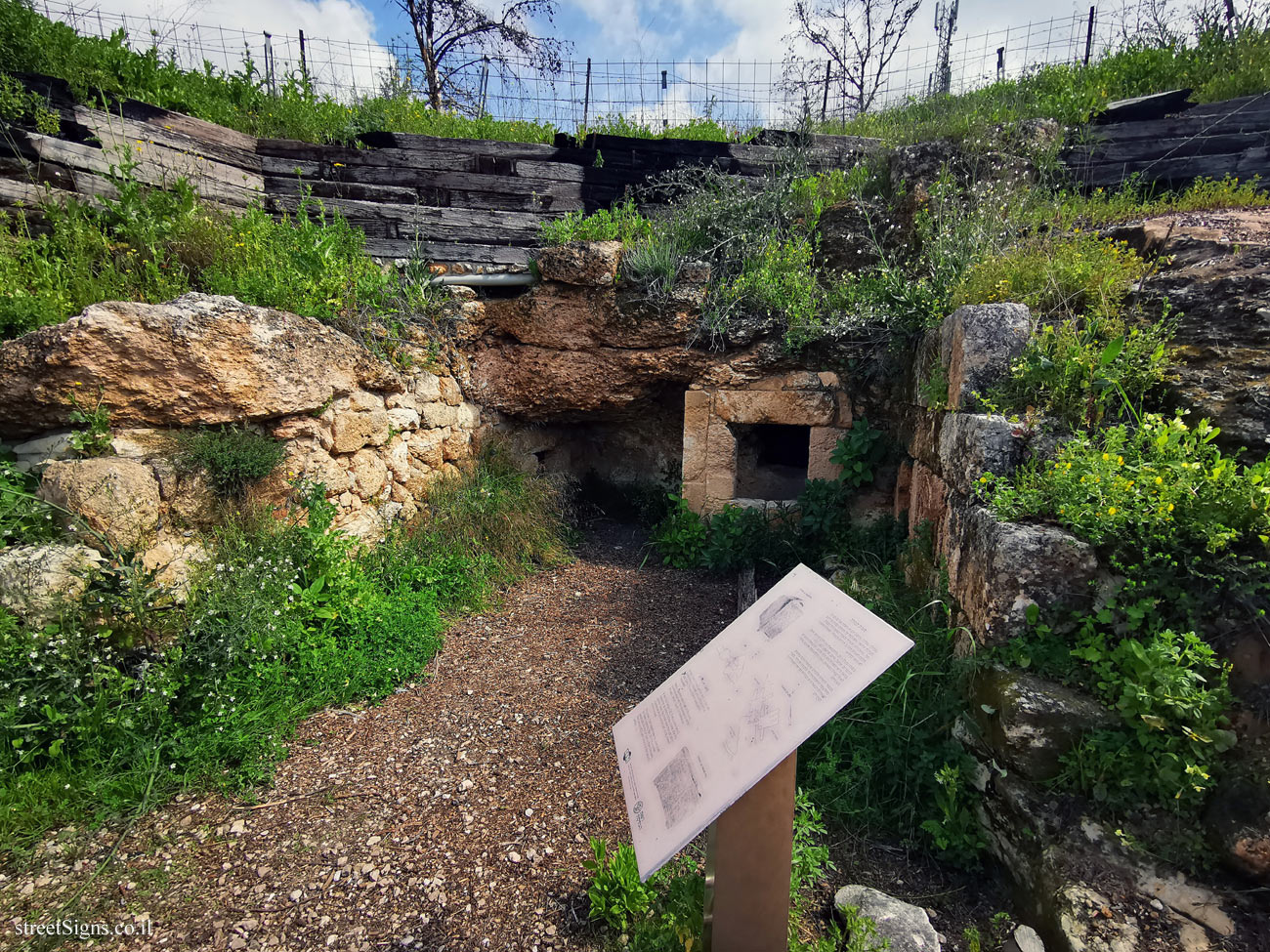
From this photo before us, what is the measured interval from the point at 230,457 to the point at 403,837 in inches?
89.5

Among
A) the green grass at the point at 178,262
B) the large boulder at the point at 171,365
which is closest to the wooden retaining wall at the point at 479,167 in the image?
the green grass at the point at 178,262

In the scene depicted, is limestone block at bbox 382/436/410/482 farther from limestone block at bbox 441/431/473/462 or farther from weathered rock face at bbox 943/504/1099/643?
weathered rock face at bbox 943/504/1099/643

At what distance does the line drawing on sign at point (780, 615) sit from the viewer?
1865 millimetres

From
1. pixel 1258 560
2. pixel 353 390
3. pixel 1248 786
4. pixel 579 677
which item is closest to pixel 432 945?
pixel 579 677

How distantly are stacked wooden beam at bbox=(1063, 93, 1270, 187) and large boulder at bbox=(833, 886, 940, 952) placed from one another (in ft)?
20.7

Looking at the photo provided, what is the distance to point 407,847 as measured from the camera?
248 cm

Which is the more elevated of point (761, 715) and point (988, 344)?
point (988, 344)

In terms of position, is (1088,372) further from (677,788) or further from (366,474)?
A: (366,474)

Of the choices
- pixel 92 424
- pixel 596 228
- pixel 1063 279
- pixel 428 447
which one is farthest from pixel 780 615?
pixel 596 228

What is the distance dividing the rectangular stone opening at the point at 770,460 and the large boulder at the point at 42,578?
4.45 m

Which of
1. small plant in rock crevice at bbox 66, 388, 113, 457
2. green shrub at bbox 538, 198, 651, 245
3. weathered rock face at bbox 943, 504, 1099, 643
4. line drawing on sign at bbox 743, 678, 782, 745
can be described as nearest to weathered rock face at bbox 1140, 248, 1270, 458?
weathered rock face at bbox 943, 504, 1099, 643

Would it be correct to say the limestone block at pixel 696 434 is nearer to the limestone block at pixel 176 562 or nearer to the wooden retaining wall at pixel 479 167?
the wooden retaining wall at pixel 479 167

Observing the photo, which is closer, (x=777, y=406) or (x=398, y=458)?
(x=398, y=458)

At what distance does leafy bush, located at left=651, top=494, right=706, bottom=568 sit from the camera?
17.3 feet
